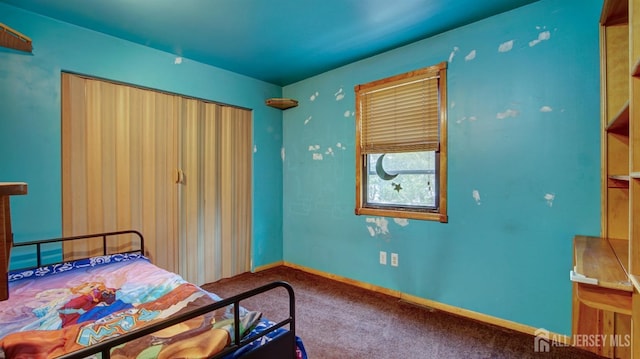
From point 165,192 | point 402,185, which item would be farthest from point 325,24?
point 165,192

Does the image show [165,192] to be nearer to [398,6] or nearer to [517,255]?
[398,6]

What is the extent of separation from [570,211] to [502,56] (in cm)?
121

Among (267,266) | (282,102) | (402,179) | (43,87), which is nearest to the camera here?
(43,87)

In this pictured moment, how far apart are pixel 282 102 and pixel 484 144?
2.26m

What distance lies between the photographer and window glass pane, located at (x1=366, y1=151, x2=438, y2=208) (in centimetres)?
262

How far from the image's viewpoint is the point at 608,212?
1766 mm

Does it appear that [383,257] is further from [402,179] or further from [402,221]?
[402,179]

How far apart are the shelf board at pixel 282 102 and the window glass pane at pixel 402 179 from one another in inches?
47.8

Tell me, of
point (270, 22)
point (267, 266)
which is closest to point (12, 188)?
point (270, 22)

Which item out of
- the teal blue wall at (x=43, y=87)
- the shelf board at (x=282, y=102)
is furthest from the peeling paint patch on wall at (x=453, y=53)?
the teal blue wall at (x=43, y=87)

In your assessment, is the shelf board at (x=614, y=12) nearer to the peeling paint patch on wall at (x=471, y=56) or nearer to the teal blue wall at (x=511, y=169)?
the teal blue wall at (x=511, y=169)

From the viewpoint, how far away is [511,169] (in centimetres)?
214

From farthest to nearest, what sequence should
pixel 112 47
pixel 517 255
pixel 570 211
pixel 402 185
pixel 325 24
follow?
pixel 402 185 → pixel 112 47 → pixel 325 24 → pixel 517 255 → pixel 570 211

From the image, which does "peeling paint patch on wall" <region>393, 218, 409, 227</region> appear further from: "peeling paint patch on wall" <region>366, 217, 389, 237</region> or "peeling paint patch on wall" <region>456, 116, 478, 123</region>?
"peeling paint patch on wall" <region>456, 116, 478, 123</region>
